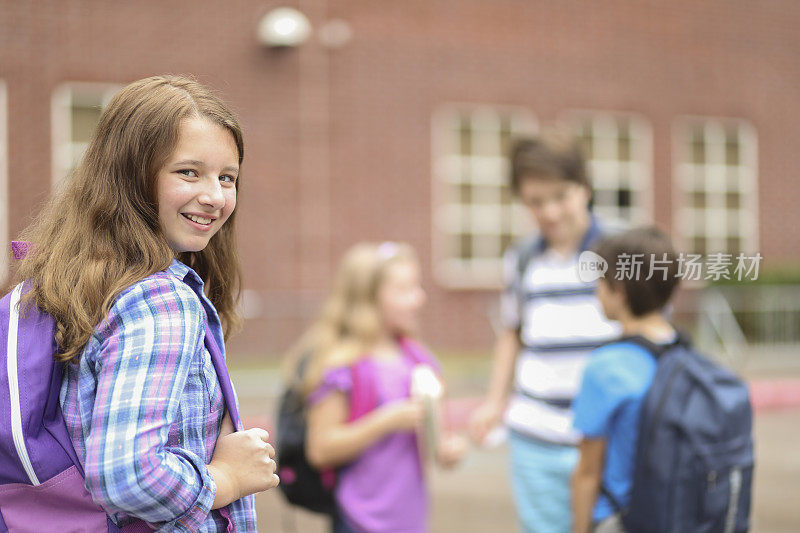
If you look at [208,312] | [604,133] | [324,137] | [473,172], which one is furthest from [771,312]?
[208,312]

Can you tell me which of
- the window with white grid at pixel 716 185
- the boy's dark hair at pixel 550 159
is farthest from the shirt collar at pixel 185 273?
the window with white grid at pixel 716 185

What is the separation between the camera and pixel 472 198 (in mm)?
15930

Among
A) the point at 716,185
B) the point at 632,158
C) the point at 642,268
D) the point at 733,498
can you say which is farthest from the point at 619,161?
the point at 733,498

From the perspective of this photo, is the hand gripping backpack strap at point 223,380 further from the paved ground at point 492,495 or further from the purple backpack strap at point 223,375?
the paved ground at point 492,495

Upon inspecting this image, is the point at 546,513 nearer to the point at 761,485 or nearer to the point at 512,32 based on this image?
the point at 761,485

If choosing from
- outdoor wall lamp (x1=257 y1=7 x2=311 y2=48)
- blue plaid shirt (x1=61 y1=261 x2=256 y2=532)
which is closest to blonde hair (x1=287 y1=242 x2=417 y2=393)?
blue plaid shirt (x1=61 y1=261 x2=256 y2=532)

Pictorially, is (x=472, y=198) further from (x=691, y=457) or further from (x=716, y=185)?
(x=691, y=457)

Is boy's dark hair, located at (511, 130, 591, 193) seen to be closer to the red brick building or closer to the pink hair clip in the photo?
the pink hair clip

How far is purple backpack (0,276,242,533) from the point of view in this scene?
164 cm

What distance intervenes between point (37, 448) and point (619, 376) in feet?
5.84

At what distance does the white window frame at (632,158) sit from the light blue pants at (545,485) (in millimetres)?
13165

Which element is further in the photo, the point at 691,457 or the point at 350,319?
the point at 350,319

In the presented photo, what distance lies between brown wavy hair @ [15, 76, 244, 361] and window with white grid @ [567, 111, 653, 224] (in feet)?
50.0

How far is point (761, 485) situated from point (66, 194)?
7209mm
